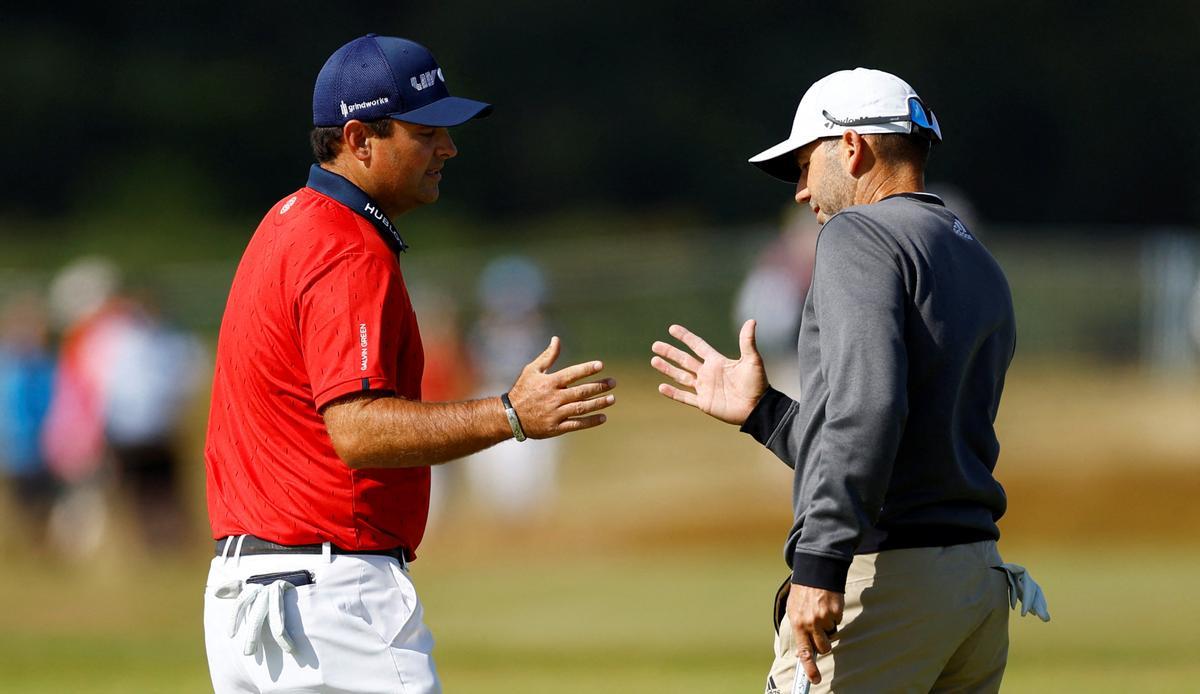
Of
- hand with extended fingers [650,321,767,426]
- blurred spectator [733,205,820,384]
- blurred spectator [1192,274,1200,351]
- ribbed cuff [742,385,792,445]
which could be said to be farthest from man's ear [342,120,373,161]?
blurred spectator [1192,274,1200,351]

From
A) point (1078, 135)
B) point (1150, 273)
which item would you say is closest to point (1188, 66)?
point (1078, 135)

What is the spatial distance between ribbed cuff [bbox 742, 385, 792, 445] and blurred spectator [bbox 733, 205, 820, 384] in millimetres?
13215

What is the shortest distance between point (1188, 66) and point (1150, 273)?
2012 cm

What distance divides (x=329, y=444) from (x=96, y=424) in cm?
1438

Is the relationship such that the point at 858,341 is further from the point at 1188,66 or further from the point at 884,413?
the point at 1188,66

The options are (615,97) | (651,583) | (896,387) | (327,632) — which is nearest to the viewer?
(896,387)

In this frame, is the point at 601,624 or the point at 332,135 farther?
the point at 601,624

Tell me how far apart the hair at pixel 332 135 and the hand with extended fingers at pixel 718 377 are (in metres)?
1.07

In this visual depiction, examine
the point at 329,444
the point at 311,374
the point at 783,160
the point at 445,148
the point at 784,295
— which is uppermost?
the point at 445,148

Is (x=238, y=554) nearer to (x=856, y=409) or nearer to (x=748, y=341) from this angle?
(x=748, y=341)

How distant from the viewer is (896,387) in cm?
466

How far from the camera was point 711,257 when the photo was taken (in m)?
30.9

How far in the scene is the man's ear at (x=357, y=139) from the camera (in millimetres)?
5453

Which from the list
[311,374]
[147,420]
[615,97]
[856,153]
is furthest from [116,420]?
[615,97]
